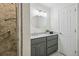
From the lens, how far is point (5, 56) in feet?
2.51

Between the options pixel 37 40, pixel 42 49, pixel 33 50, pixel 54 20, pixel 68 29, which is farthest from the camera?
pixel 54 20

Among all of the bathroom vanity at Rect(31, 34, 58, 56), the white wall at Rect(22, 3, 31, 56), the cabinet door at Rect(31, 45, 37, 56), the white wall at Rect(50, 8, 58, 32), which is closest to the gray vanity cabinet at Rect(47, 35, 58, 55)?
the bathroom vanity at Rect(31, 34, 58, 56)

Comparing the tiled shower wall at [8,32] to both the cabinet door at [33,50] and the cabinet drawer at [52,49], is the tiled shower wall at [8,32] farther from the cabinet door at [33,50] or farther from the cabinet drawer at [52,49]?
the cabinet drawer at [52,49]

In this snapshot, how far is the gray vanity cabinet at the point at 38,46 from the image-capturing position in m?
2.56

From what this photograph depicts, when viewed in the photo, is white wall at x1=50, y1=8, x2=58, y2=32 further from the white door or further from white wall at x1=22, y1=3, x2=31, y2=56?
white wall at x1=22, y1=3, x2=31, y2=56

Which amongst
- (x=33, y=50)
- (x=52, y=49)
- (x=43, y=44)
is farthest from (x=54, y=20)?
(x=33, y=50)

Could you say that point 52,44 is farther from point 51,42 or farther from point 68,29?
point 68,29

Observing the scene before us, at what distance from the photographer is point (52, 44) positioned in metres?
3.65

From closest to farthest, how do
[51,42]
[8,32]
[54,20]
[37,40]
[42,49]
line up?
[8,32] < [37,40] < [42,49] < [51,42] < [54,20]

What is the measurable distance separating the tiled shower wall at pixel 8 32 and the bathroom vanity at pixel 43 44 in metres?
1.75

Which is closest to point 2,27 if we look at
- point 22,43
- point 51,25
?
point 22,43

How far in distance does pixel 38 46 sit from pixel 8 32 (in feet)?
6.76

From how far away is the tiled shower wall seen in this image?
2.51 feet

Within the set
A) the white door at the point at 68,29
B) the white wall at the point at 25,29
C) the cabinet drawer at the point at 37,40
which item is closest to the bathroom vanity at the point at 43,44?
the cabinet drawer at the point at 37,40
